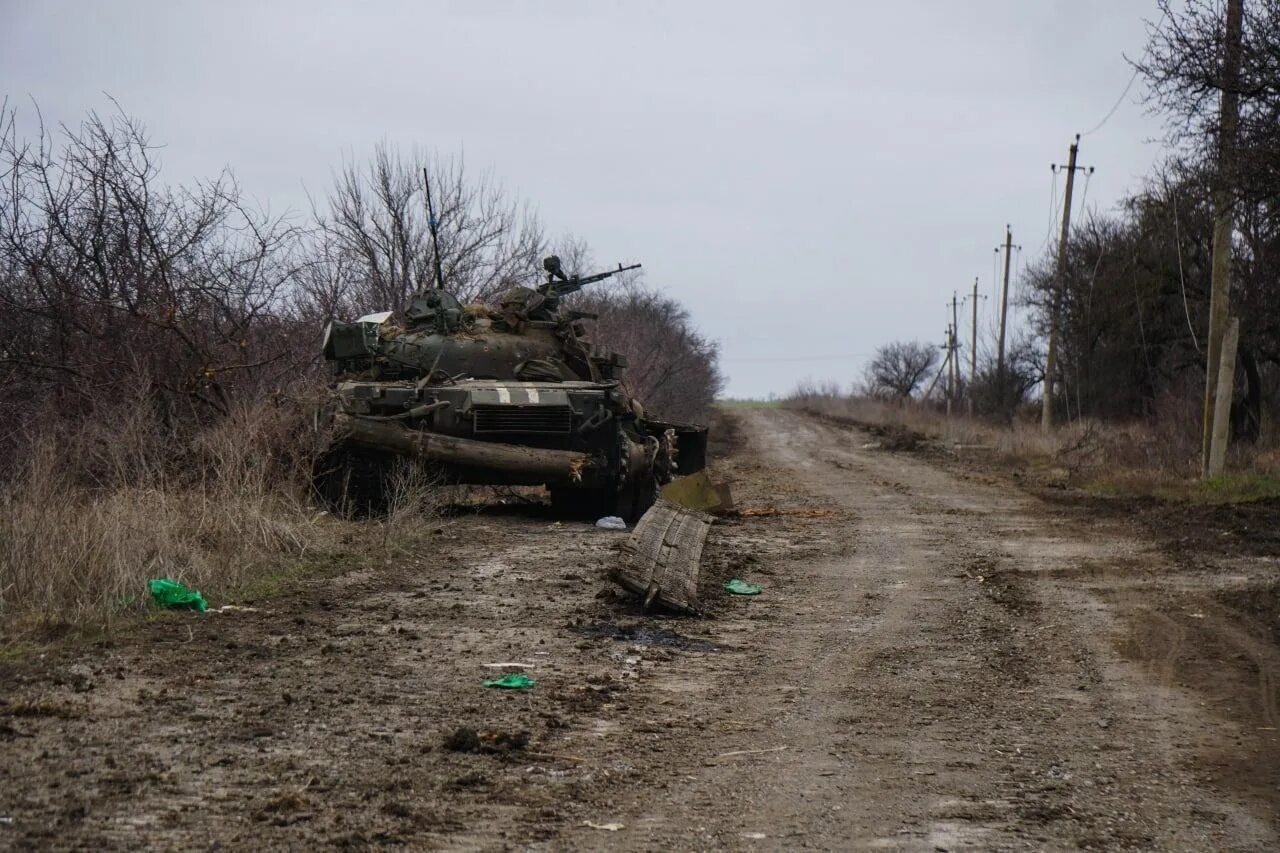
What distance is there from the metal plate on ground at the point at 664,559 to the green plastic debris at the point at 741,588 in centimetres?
25

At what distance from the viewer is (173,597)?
7703 mm

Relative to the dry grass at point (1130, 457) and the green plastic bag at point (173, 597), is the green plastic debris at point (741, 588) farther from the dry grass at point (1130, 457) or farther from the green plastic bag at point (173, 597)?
the dry grass at point (1130, 457)

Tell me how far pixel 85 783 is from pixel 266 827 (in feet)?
2.35

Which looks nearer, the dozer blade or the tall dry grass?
the tall dry grass

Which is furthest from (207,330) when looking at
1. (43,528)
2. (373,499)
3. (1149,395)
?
(1149,395)

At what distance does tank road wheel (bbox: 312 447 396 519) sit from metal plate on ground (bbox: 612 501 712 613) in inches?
120

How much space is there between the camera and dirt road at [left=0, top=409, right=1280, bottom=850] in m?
4.23

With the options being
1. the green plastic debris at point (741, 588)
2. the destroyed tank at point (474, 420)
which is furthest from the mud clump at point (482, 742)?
the destroyed tank at point (474, 420)

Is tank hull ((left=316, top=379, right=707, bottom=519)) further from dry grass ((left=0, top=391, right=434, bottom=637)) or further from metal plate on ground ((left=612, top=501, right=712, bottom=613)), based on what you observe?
metal plate on ground ((left=612, top=501, right=712, bottom=613))

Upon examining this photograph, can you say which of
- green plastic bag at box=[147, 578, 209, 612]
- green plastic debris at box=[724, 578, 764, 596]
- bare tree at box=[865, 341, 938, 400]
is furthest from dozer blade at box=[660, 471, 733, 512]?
bare tree at box=[865, 341, 938, 400]

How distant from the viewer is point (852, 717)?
582 cm

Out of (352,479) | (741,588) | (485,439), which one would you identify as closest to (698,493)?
(485,439)

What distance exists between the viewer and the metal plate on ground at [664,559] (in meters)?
8.45

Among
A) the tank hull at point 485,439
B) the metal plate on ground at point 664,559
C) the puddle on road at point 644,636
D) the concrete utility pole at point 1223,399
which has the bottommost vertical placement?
the puddle on road at point 644,636
